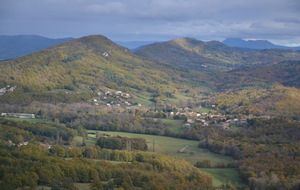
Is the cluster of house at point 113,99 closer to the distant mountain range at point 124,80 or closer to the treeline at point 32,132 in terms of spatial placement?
the distant mountain range at point 124,80

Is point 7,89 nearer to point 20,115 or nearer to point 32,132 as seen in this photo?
point 20,115

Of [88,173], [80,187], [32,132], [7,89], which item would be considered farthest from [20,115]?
[80,187]

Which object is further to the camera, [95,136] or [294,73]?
[294,73]

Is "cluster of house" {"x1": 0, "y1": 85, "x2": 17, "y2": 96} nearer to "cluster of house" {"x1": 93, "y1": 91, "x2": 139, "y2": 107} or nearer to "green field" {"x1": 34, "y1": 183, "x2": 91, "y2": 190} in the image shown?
"cluster of house" {"x1": 93, "y1": 91, "x2": 139, "y2": 107}

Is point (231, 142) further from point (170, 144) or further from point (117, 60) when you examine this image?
point (117, 60)

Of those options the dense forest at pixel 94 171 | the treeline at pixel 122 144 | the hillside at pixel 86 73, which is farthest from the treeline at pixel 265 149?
the hillside at pixel 86 73

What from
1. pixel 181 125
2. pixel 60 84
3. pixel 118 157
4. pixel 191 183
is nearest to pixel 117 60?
pixel 60 84

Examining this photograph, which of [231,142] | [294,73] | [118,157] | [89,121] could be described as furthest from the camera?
[294,73]
